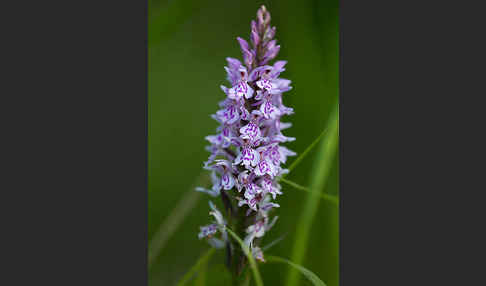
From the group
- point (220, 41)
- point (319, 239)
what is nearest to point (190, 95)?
point (220, 41)

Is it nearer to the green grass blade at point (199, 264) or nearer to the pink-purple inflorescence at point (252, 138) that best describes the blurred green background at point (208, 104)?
the green grass blade at point (199, 264)

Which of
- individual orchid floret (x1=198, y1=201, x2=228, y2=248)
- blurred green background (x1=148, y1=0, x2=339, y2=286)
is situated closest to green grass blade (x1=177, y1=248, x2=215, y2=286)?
individual orchid floret (x1=198, y1=201, x2=228, y2=248)

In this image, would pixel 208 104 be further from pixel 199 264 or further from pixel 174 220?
pixel 199 264

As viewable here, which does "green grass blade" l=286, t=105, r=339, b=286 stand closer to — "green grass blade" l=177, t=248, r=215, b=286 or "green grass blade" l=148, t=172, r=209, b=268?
"green grass blade" l=177, t=248, r=215, b=286

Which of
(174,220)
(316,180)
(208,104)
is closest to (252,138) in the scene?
(316,180)

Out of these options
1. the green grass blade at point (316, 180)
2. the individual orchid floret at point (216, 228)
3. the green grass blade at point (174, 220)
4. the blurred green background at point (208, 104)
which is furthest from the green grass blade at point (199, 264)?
the green grass blade at point (316, 180)

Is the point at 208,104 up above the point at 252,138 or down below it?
above
